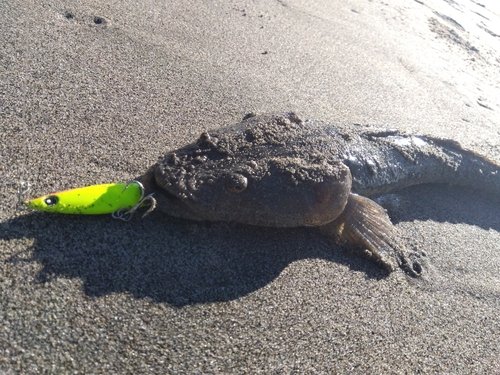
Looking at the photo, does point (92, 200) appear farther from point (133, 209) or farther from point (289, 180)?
point (289, 180)

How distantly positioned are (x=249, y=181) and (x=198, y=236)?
485mm

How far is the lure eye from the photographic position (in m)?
2.45

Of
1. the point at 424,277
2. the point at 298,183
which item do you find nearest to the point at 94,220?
the point at 298,183

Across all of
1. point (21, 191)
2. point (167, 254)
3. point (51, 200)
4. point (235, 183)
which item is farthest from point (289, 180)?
point (21, 191)

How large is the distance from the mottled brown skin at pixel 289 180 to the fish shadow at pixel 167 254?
Result: 0.35 feet

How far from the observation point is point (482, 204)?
4.32 m

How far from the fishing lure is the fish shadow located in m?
0.06

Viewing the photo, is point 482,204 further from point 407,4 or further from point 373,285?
point 407,4

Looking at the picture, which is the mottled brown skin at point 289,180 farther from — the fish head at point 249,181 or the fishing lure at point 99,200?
the fishing lure at point 99,200

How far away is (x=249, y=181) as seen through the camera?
2885 mm

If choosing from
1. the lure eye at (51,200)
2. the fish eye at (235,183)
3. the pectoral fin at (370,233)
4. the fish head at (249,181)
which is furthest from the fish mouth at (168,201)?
the pectoral fin at (370,233)

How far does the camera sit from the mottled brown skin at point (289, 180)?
2.79 metres

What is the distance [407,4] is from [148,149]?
6.78 m

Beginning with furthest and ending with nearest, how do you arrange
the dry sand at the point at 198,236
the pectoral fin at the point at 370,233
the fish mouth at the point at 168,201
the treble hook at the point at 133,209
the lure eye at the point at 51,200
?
the pectoral fin at the point at 370,233, the fish mouth at the point at 168,201, the treble hook at the point at 133,209, the lure eye at the point at 51,200, the dry sand at the point at 198,236
